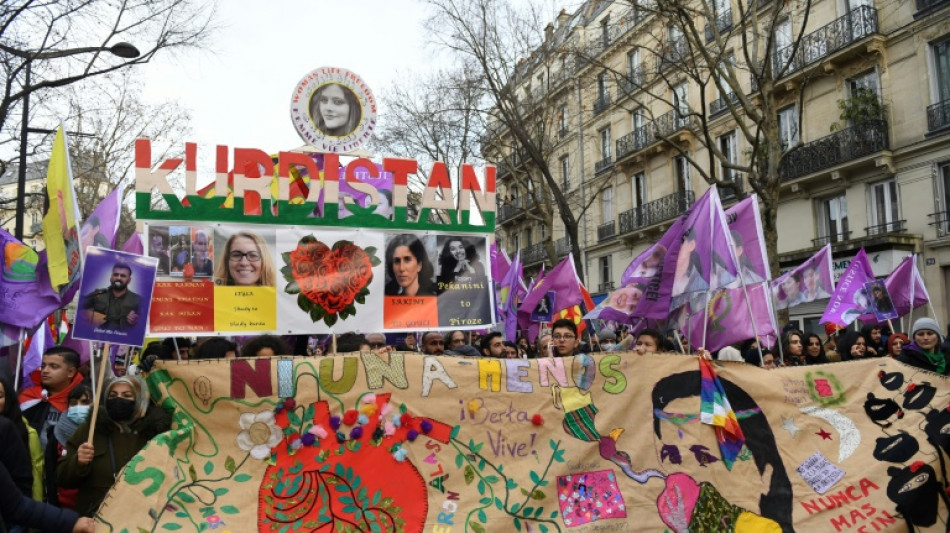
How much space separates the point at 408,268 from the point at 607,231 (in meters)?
28.9

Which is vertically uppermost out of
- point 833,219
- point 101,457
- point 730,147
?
point 730,147

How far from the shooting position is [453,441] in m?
4.70

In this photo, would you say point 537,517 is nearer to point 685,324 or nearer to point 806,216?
point 685,324

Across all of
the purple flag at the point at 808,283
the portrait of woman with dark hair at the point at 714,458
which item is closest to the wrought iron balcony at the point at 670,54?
the purple flag at the point at 808,283

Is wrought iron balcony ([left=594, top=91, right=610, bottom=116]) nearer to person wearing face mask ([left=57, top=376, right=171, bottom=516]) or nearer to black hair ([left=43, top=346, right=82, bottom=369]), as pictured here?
black hair ([left=43, top=346, right=82, bottom=369])

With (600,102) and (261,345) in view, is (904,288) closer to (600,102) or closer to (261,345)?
(261,345)

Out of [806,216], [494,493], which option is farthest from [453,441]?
[806,216]

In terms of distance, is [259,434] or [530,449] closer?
[259,434]

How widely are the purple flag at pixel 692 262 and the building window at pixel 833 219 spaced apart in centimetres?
1720

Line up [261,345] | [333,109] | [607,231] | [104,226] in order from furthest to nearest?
[607,231] < [333,109] < [261,345] < [104,226]

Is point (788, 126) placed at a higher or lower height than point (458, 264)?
higher

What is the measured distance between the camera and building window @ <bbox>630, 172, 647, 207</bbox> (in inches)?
1271

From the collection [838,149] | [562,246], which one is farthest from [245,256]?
[562,246]

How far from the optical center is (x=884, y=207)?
68.6 feet
